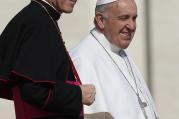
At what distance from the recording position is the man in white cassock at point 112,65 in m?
5.30

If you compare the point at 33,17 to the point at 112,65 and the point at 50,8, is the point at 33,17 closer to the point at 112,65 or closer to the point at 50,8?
the point at 50,8

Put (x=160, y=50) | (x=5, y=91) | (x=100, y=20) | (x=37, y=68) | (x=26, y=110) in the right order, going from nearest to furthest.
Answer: (x=37, y=68) → (x=26, y=110) → (x=5, y=91) → (x=100, y=20) → (x=160, y=50)

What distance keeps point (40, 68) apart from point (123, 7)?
166cm

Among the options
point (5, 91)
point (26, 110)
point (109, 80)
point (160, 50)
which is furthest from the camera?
point (160, 50)

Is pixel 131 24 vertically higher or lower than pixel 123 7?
lower

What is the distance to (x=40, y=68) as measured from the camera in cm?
389

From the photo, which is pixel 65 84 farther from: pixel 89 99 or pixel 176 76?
pixel 176 76

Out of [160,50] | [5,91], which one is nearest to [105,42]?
[5,91]

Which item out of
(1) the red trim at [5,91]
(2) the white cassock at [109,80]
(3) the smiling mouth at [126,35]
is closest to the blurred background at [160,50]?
(2) the white cassock at [109,80]

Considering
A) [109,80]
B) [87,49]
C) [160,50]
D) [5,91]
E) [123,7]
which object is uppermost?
[123,7]

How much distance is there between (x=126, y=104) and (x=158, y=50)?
122 inches

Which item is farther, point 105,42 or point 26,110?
point 105,42

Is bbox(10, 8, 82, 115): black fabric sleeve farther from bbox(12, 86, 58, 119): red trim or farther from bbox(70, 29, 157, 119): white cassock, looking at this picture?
bbox(70, 29, 157, 119): white cassock

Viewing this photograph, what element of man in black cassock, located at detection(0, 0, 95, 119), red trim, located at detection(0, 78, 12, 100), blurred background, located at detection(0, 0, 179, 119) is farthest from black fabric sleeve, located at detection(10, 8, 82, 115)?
blurred background, located at detection(0, 0, 179, 119)
